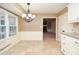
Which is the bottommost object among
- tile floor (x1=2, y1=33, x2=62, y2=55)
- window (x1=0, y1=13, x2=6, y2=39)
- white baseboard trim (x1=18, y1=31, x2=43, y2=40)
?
tile floor (x1=2, y1=33, x2=62, y2=55)

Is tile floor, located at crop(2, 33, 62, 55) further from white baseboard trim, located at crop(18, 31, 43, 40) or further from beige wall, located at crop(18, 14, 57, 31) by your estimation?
beige wall, located at crop(18, 14, 57, 31)

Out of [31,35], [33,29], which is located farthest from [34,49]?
[33,29]

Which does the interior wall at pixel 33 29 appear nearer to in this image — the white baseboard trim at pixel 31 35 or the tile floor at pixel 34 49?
the white baseboard trim at pixel 31 35

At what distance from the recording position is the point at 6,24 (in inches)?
201

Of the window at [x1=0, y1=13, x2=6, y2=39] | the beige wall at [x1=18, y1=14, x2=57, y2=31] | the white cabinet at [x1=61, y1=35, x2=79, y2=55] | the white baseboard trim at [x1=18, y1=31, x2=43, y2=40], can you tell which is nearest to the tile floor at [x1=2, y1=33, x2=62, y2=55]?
the window at [x1=0, y1=13, x2=6, y2=39]

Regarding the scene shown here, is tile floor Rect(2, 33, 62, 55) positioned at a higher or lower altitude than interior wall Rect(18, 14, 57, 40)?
lower

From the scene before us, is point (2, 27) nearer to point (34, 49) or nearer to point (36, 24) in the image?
point (34, 49)

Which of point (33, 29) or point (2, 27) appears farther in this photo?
point (33, 29)

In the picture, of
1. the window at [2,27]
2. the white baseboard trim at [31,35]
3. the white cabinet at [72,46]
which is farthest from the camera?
the white baseboard trim at [31,35]

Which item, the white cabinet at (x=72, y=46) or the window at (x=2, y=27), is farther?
the window at (x=2, y=27)

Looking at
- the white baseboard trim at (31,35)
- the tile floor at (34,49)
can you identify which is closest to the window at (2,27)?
the tile floor at (34,49)

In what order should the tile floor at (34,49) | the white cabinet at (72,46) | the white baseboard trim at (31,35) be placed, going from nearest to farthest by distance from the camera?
the white cabinet at (72,46) → the tile floor at (34,49) → the white baseboard trim at (31,35)

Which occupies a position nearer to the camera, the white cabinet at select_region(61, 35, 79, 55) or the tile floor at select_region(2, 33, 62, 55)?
the white cabinet at select_region(61, 35, 79, 55)
